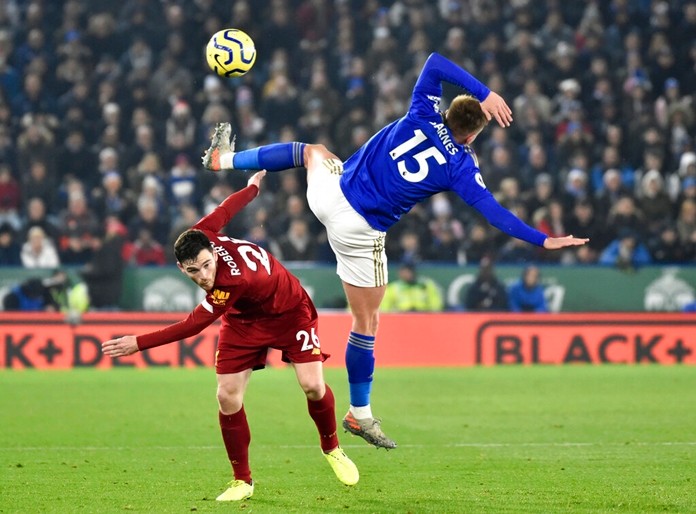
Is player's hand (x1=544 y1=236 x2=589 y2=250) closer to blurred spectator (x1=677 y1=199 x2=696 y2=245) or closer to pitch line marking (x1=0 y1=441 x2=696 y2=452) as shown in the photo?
pitch line marking (x1=0 y1=441 x2=696 y2=452)

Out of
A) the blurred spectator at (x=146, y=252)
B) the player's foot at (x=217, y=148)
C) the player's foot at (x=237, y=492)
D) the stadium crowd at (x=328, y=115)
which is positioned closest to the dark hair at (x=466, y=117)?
the player's foot at (x=217, y=148)

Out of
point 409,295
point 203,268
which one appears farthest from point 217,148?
point 409,295

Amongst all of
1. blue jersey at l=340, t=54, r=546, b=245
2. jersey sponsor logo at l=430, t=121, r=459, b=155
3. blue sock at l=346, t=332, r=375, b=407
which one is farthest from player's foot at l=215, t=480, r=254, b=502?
jersey sponsor logo at l=430, t=121, r=459, b=155

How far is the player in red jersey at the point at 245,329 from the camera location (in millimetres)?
6816

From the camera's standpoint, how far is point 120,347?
6582 millimetres

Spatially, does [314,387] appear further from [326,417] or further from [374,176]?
[374,176]

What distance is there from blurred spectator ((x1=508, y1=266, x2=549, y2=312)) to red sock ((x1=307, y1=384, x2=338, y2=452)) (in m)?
8.97

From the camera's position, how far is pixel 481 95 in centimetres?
770

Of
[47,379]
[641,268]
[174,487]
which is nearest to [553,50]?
[641,268]

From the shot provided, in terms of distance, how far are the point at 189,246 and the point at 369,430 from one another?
87.9 inches

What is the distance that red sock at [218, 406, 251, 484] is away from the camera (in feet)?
23.4

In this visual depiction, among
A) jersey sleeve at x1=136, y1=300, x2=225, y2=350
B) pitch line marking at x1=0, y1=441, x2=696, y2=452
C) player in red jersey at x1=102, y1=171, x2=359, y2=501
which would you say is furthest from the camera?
pitch line marking at x1=0, y1=441, x2=696, y2=452

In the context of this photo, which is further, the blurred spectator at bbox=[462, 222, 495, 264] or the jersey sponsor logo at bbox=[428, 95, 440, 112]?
the blurred spectator at bbox=[462, 222, 495, 264]

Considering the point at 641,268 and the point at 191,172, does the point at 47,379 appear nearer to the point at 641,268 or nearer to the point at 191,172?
the point at 191,172
